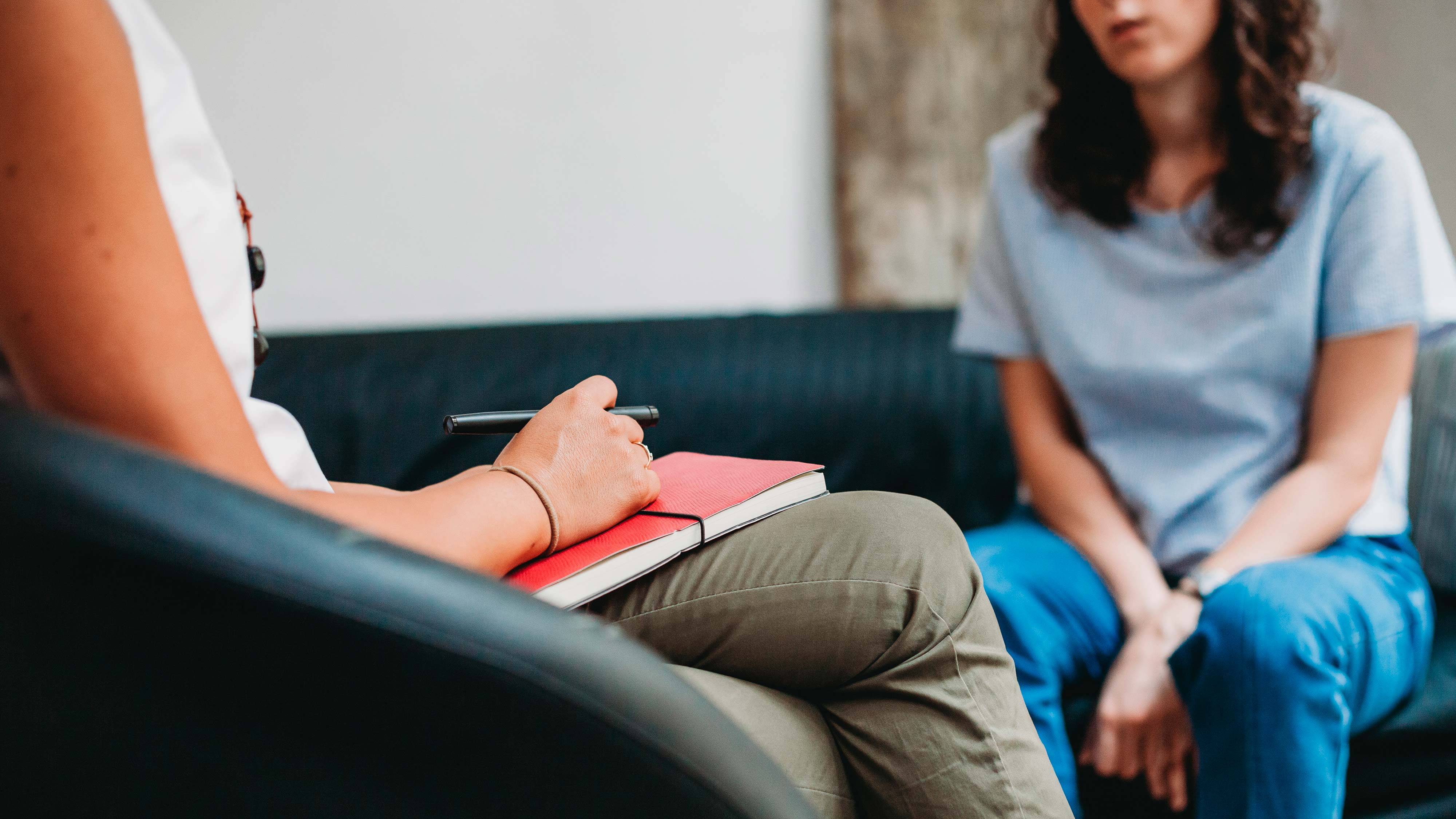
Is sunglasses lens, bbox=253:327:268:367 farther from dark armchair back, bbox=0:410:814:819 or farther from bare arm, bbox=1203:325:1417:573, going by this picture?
bare arm, bbox=1203:325:1417:573

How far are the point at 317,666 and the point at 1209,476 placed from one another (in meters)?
1.01

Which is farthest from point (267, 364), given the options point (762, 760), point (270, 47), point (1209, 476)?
point (1209, 476)

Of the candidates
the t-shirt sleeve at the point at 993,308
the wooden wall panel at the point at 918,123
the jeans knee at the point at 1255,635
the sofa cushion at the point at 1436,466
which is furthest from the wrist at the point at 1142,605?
the wooden wall panel at the point at 918,123

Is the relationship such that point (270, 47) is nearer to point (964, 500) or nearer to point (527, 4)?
A: point (527, 4)

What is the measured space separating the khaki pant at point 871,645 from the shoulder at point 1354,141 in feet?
2.49

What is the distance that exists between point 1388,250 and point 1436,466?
417mm

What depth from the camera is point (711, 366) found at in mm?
1406

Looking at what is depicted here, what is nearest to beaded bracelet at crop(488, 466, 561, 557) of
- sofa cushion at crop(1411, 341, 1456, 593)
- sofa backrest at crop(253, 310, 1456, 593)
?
sofa backrest at crop(253, 310, 1456, 593)

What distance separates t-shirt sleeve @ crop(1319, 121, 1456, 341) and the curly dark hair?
6 cm

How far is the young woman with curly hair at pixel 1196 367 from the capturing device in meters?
0.95

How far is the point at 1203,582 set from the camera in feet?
3.31

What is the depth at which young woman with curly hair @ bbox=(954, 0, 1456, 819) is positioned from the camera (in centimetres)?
95

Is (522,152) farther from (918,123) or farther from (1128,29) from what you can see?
(1128,29)

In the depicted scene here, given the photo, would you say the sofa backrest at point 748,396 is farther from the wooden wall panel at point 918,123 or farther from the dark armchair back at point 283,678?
the dark armchair back at point 283,678
